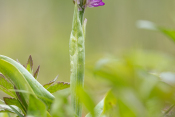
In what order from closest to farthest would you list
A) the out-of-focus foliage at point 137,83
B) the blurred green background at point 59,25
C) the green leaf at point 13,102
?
1. the out-of-focus foliage at point 137,83
2. the green leaf at point 13,102
3. the blurred green background at point 59,25

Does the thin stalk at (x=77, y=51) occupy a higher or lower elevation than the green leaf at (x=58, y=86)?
higher

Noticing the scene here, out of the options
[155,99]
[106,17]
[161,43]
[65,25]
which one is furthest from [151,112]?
[65,25]

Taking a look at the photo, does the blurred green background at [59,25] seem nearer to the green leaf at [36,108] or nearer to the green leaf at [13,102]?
the green leaf at [13,102]

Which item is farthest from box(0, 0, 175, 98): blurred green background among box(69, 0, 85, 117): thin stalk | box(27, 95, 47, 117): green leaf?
box(27, 95, 47, 117): green leaf

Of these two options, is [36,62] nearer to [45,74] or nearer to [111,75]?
[45,74]

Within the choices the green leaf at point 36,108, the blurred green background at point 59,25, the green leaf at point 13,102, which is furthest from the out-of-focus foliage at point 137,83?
the blurred green background at point 59,25

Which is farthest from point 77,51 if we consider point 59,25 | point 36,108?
point 59,25
